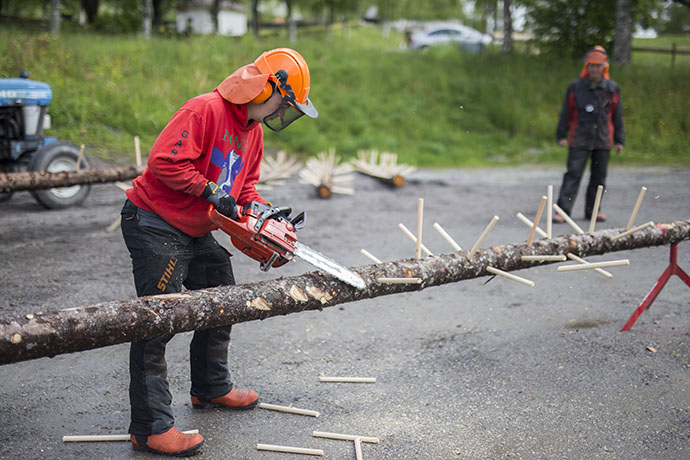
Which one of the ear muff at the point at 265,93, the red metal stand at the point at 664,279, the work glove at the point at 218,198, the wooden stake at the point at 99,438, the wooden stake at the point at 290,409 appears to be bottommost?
the wooden stake at the point at 99,438

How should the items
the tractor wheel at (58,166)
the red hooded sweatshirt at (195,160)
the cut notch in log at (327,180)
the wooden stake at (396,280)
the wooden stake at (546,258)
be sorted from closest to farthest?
1. the red hooded sweatshirt at (195,160)
2. the wooden stake at (396,280)
3. the wooden stake at (546,258)
4. the tractor wheel at (58,166)
5. the cut notch in log at (327,180)

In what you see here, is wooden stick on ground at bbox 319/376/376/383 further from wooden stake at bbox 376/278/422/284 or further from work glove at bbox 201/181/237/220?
work glove at bbox 201/181/237/220

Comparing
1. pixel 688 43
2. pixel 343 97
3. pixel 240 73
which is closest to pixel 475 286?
pixel 240 73

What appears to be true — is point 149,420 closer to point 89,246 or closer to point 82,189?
point 89,246

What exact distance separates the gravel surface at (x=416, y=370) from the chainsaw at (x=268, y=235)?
0.94m

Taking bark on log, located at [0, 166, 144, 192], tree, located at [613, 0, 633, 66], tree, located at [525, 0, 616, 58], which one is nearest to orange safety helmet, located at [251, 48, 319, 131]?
bark on log, located at [0, 166, 144, 192]

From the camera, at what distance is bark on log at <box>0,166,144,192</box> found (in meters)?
6.33

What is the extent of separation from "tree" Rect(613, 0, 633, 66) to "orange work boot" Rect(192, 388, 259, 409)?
13949 millimetres

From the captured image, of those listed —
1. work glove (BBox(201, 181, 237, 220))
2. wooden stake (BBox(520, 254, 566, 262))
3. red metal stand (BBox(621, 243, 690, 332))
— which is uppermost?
work glove (BBox(201, 181, 237, 220))

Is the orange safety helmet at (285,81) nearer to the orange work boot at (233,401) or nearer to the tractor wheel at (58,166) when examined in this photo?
the orange work boot at (233,401)

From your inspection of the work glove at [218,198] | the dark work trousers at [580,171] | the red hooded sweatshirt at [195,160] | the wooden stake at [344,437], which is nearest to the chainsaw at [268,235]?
the work glove at [218,198]

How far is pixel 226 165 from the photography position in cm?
308

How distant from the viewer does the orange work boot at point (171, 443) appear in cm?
295

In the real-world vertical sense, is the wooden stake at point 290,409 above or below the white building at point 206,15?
below
